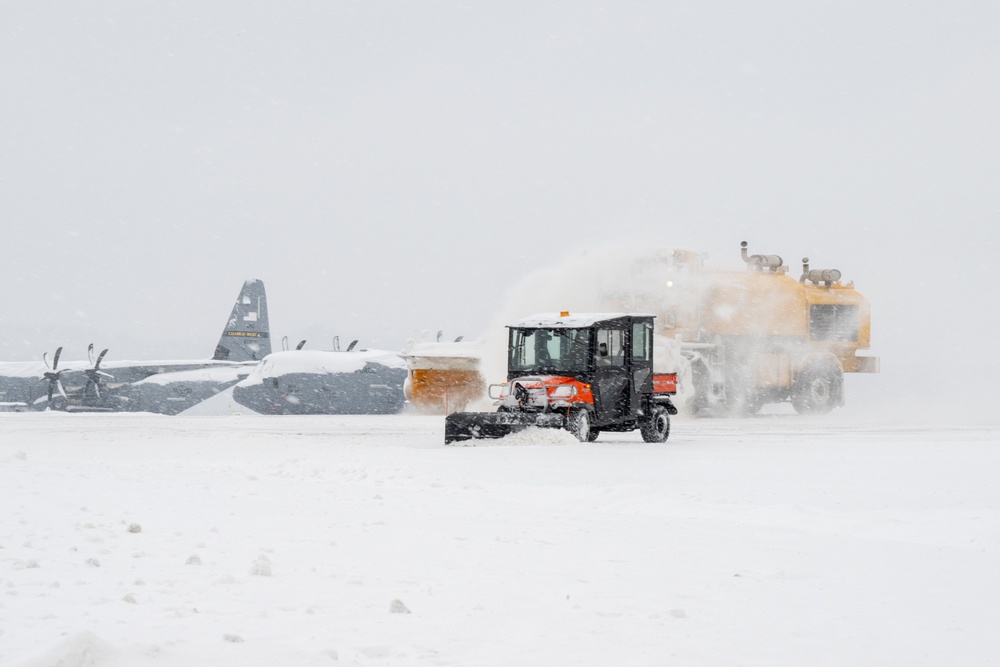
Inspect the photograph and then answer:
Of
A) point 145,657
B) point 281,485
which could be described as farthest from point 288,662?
point 281,485

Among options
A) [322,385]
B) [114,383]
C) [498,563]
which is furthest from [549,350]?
[114,383]

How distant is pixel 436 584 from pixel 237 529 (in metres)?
2.30

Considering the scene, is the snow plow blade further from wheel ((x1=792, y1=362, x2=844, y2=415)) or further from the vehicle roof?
wheel ((x1=792, y1=362, x2=844, y2=415))

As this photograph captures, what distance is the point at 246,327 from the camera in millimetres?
41625

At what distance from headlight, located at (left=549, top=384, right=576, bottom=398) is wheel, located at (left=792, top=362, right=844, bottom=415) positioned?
1449 cm

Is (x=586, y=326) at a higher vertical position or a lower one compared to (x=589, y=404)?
higher

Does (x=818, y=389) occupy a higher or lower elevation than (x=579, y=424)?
higher

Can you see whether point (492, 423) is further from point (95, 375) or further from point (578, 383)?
point (95, 375)

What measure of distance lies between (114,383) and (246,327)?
6.30 m

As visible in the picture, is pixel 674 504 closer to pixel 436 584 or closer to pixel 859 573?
pixel 859 573

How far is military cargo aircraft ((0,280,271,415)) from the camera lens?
36.2 meters

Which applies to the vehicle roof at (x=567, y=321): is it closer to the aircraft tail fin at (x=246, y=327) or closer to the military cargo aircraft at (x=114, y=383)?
the military cargo aircraft at (x=114, y=383)

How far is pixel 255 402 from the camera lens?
32750 mm

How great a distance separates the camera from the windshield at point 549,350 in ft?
54.5
